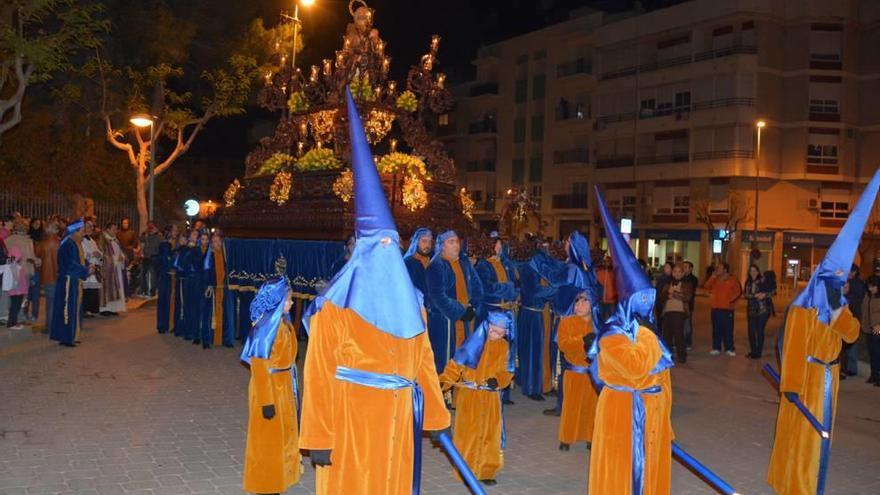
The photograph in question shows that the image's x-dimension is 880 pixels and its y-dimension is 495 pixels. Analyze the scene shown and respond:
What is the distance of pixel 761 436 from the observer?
861 centimetres

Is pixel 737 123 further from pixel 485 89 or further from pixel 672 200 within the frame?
pixel 485 89

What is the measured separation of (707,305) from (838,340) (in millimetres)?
21917

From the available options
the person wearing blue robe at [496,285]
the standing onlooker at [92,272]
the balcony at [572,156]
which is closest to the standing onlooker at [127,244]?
the standing onlooker at [92,272]

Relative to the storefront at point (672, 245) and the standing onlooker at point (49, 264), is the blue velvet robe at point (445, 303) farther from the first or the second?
the storefront at point (672, 245)

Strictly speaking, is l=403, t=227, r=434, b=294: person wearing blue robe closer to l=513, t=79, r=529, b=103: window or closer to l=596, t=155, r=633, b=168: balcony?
l=596, t=155, r=633, b=168: balcony

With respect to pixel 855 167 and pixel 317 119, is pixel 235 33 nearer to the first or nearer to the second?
pixel 317 119

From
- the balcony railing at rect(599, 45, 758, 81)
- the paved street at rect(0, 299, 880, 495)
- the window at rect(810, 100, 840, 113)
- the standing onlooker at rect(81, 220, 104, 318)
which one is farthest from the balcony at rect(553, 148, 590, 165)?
the paved street at rect(0, 299, 880, 495)

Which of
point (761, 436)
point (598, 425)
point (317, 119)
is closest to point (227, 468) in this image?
point (598, 425)

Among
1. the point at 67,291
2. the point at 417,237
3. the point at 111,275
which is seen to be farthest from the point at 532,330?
the point at 111,275

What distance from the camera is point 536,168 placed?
5231cm

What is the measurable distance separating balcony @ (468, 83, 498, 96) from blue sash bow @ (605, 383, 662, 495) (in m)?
51.3

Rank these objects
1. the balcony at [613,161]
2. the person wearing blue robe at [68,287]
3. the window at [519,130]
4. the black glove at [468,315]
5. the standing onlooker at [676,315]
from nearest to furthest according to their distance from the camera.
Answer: the black glove at [468,315] → the person wearing blue robe at [68,287] → the standing onlooker at [676,315] → the balcony at [613,161] → the window at [519,130]

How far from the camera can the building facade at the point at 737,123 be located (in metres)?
40.7

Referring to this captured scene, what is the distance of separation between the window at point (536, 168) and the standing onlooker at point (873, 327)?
3958 cm
